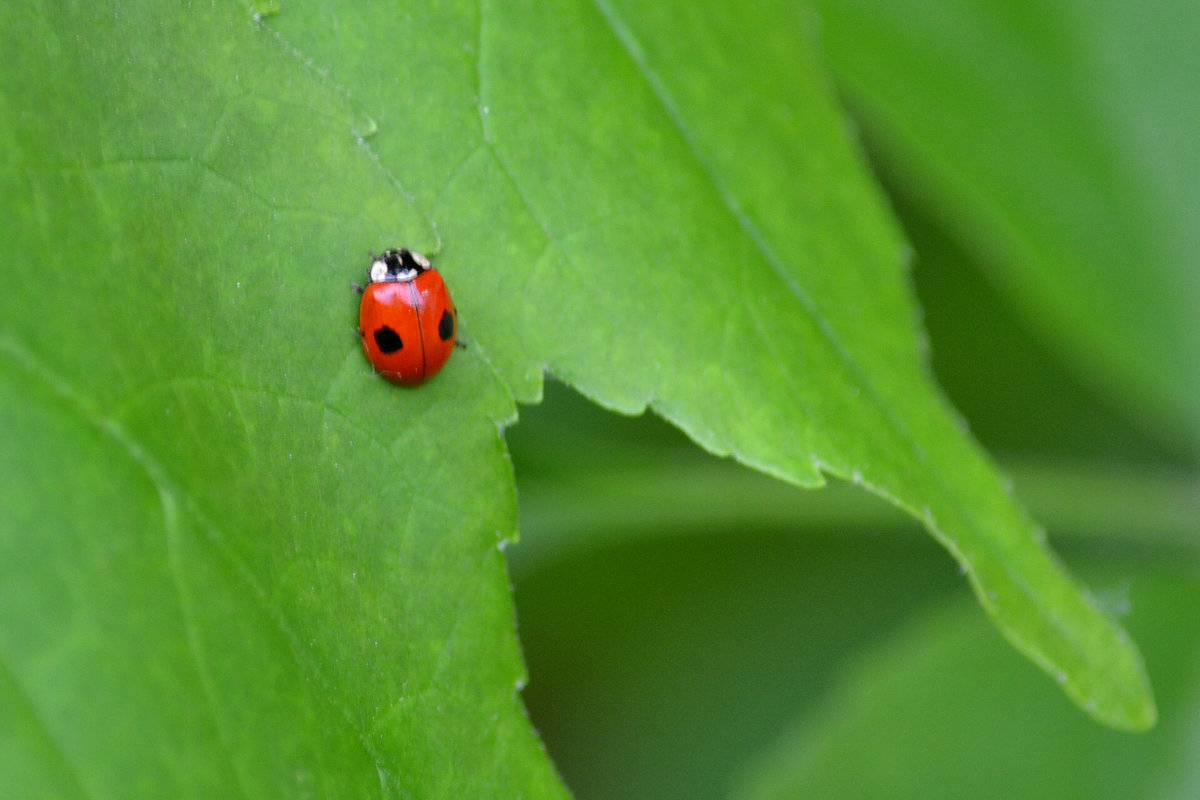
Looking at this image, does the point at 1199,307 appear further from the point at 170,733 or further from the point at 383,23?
the point at 170,733

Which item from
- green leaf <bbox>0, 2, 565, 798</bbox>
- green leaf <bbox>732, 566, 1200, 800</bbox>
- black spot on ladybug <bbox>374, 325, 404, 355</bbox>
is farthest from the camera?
green leaf <bbox>732, 566, 1200, 800</bbox>

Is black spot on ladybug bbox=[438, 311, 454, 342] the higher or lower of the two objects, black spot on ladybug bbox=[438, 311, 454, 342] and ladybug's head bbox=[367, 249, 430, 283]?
the lower

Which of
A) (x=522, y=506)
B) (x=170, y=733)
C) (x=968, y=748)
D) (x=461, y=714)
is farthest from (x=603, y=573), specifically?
(x=170, y=733)

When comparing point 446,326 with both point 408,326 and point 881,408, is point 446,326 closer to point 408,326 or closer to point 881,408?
point 408,326

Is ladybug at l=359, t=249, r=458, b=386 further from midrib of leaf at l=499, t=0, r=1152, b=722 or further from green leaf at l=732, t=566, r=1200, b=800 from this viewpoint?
green leaf at l=732, t=566, r=1200, b=800

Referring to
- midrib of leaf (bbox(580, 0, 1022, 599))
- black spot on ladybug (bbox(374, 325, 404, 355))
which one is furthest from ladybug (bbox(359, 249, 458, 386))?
midrib of leaf (bbox(580, 0, 1022, 599))
